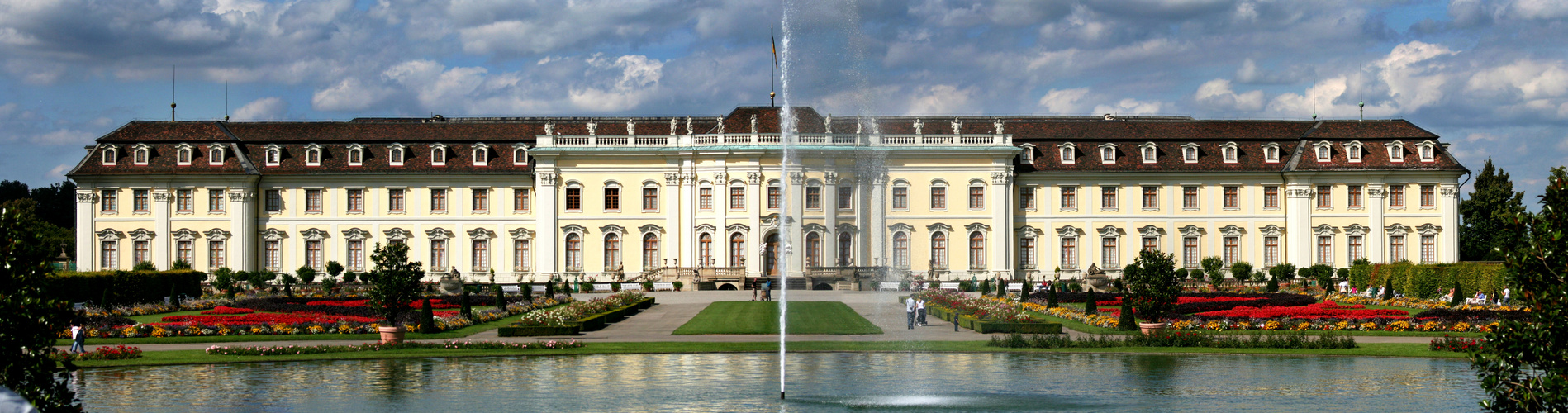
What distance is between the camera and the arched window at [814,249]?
59.5m

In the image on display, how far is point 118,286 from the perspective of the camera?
41.5 metres

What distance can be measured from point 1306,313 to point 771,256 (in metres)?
31.8

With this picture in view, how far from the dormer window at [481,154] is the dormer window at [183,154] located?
12650 mm

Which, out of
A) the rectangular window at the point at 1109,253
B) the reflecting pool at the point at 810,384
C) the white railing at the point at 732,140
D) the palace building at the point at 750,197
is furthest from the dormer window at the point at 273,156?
the reflecting pool at the point at 810,384

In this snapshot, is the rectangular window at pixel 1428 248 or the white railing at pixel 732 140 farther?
the rectangular window at pixel 1428 248

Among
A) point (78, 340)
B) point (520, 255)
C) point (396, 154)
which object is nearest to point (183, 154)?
point (396, 154)

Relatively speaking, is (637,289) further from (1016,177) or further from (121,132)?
(121,132)

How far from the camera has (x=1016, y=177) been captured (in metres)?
61.7

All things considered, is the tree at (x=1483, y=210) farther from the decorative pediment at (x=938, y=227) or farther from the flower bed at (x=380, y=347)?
the flower bed at (x=380, y=347)

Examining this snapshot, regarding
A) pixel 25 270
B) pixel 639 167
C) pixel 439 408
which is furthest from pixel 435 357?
pixel 639 167

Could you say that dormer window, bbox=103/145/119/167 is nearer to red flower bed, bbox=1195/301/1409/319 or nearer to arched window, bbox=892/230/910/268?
arched window, bbox=892/230/910/268

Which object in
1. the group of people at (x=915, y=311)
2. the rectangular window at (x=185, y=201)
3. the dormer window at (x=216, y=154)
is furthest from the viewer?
the rectangular window at (x=185, y=201)

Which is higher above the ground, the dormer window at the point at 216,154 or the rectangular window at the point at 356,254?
the dormer window at the point at 216,154

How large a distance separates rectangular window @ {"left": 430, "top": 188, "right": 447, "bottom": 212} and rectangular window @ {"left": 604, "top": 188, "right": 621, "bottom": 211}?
24.6ft
